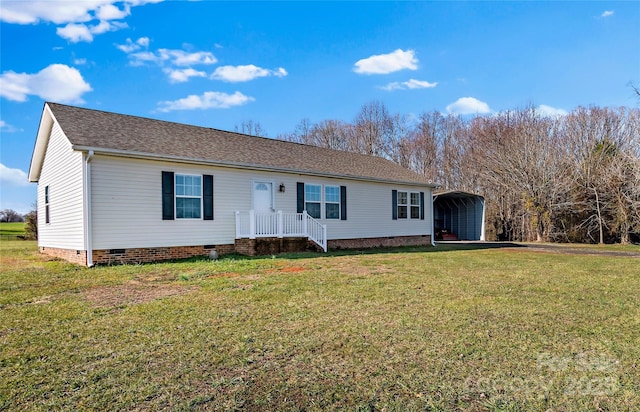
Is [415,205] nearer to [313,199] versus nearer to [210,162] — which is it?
[313,199]

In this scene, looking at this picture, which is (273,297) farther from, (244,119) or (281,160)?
(244,119)

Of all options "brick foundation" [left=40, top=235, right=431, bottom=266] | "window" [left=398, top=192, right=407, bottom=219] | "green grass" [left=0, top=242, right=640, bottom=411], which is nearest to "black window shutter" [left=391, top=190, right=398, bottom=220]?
"window" [left=398, top=192, right=407, bottom=219]

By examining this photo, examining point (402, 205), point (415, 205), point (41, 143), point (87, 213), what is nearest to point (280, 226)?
point (87, 213)

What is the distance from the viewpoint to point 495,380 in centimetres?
301

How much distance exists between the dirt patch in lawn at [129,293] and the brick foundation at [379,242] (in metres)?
8.73

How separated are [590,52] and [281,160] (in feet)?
37.0

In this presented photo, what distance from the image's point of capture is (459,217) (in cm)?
2444

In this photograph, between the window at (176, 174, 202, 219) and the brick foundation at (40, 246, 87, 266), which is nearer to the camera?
the brick foundation at (40, 246, 87, 266)

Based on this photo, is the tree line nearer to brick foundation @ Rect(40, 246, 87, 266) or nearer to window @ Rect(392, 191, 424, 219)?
window @ Rect(392, 191, 424, 219)

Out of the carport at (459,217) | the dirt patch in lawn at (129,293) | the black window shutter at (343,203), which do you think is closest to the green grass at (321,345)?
the dirt patch in lawn at (129,293)

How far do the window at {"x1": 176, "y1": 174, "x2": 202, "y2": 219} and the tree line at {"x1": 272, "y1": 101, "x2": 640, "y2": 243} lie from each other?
18.2 metres

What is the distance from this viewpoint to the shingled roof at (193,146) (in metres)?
10.6

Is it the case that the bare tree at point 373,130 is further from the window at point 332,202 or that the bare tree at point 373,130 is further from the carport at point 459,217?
the window at point 332,202

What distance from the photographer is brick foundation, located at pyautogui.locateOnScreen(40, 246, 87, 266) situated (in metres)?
10.2
